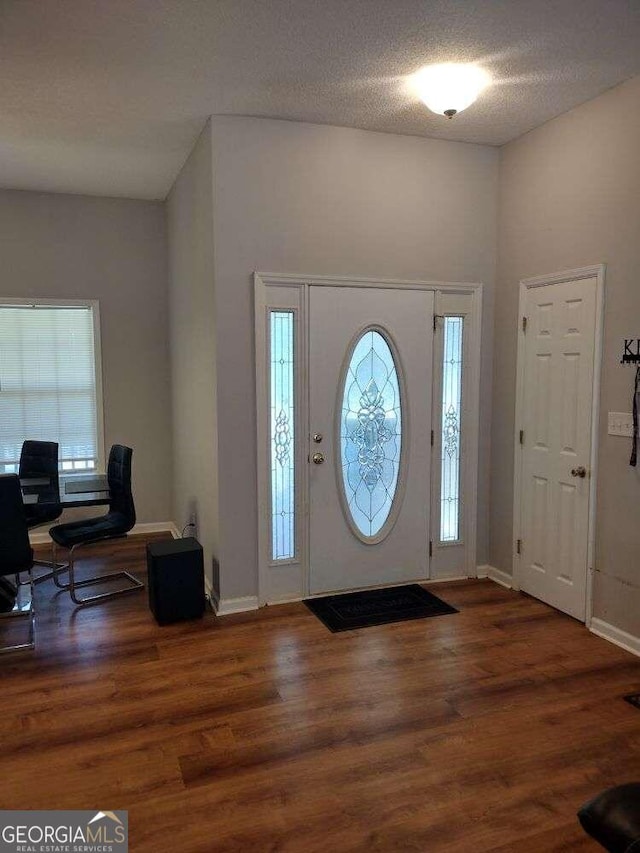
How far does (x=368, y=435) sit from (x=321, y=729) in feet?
6.34

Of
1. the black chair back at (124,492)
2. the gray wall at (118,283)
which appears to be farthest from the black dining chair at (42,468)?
the gray wall at (118,283)

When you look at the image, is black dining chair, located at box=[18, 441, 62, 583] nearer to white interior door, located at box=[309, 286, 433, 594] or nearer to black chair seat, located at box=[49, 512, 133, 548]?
black chair seat, located at box=[49, 512, 133, 548]

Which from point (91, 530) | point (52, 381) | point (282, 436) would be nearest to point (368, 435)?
point (282, 436)

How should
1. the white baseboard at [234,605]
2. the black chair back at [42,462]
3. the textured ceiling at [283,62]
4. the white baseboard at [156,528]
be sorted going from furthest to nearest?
the white baseboard at [156,528], the black chair back at [42,462], the white baseboard at [234,605], the textured ceiling at [283,62]

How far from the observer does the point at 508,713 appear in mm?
2641

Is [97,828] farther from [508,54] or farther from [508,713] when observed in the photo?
[508,54]

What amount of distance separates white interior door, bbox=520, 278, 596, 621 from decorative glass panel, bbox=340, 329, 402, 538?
2.85ft

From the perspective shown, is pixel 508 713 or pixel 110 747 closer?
pixel 110 747

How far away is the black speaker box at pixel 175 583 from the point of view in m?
3.53

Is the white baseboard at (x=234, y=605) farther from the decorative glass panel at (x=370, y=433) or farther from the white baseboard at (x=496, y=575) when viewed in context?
the white baseboard at (x=496, y=575)

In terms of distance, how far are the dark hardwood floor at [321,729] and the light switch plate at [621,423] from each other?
3.82 feet

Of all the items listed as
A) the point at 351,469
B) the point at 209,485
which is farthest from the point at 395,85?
the point at 209,485

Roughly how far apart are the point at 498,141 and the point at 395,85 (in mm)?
1181

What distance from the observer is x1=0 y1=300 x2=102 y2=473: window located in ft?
16.7
